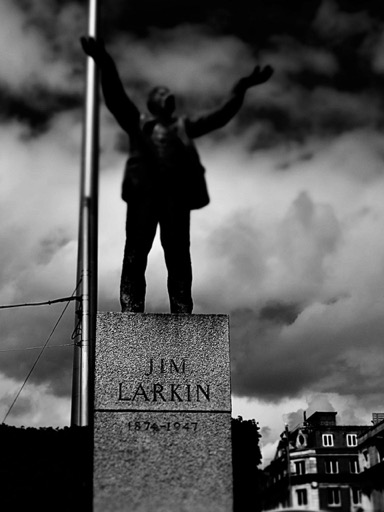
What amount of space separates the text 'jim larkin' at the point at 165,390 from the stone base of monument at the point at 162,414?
0.04ft

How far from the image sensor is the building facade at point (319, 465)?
7144 centimetres

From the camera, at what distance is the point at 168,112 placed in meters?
9.67

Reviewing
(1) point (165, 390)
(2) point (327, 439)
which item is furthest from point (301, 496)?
(1) point (165, 390)

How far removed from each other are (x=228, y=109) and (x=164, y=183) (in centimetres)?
126

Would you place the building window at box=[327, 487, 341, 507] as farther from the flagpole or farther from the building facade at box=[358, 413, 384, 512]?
the flagpole

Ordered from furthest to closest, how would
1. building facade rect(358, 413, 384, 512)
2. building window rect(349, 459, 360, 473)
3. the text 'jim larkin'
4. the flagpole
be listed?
building window rect(349, 459, 360, 473) → building facade rect(358, 413, 384, 512) → the flagpole → the text 'jim larkin'

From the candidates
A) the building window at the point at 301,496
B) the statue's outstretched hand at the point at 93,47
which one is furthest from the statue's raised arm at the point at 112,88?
the building window at the point at 301,496

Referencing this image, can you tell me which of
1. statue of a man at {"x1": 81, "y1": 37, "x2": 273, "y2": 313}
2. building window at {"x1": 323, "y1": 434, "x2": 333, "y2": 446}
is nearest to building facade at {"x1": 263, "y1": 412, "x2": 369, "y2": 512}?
building window at {"x1": 323, "y1": 434, "x2": 333, "y2": 446}

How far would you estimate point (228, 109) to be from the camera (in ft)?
31.3

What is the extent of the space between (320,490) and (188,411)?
68105 mm

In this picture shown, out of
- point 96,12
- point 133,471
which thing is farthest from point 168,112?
point 96,12

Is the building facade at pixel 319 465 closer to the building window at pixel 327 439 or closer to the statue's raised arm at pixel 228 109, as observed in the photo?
the building window at pixel 327 439

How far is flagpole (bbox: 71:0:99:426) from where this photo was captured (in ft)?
51.1

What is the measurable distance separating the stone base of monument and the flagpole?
5.85 metres
